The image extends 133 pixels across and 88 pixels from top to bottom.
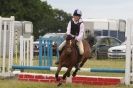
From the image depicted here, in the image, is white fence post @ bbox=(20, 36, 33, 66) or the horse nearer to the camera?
the horse

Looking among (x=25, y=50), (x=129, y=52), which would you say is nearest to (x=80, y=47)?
(x=129, y=52)

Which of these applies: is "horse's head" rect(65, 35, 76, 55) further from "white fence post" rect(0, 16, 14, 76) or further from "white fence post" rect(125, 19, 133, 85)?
"white fence post" rect(0, 16, 14, 76)

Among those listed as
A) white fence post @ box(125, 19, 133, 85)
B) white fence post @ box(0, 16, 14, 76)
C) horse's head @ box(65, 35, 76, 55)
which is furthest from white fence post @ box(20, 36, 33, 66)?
white fence post @ box(125, 19, 133, 85)

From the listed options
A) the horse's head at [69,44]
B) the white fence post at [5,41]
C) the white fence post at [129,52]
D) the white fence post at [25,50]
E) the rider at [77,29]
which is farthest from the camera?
the white fence post at [25,50]

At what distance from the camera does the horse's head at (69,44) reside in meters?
13.9

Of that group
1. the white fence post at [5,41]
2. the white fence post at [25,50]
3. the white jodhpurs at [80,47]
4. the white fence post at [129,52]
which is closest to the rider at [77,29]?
the white jodhpurs at [80,47]

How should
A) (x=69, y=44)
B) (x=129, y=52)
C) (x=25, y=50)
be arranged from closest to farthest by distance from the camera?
(x=69, y=44) < (x=129, y=52) < (x=25, y=50)

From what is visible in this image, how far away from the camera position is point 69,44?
45.8ft

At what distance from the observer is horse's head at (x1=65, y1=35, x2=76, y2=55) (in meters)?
13.9

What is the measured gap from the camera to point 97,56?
3331cm

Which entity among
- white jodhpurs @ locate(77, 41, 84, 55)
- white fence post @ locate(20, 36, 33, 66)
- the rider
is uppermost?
the rider

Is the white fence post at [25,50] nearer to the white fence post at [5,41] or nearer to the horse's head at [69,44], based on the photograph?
the white fence post at [5,41]

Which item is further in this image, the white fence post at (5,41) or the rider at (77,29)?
the white fence post at (5,41)

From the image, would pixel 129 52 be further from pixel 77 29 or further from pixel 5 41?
pixel 5 41
